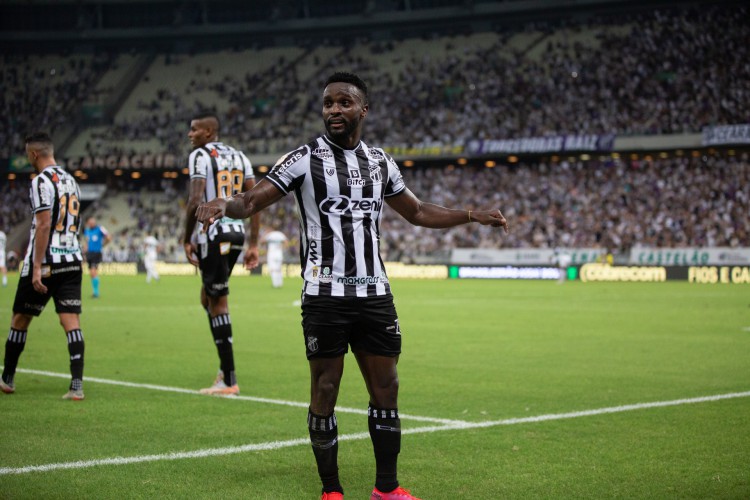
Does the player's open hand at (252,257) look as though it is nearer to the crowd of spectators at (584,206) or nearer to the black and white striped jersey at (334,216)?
the black and white striped jersey at (334,216)

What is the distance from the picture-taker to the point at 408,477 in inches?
247

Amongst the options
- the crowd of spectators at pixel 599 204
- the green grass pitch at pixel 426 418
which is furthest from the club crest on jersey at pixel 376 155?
the crowd of spectators at pixel 599 204

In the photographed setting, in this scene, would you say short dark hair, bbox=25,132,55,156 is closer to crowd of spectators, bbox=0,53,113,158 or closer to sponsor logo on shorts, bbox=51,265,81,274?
sponsor logo on shorts, bbox=51,265,81,274

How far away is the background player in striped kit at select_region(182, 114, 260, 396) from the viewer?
998cm

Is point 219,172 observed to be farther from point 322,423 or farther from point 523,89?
point 523,89

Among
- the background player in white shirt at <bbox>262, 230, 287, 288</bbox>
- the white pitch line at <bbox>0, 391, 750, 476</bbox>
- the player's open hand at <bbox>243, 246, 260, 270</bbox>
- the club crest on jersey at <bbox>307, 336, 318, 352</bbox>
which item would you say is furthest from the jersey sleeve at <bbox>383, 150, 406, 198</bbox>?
the background player in white shirt at <bbox>262, 230, 287, 288</bbox>

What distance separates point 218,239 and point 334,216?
4640 millimetres

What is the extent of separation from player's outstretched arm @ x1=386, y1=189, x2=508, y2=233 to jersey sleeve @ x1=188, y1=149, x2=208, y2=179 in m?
4.24

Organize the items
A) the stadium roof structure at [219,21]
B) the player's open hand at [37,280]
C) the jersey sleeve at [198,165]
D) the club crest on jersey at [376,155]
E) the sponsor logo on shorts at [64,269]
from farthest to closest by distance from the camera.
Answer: the stadium roof structure at [219,21] → the jersey sleeve at [198,165] → the sponsor logo on shorts at [64,269] → the player's open hand at [37,280] → the club crest on jersey at [376,155]

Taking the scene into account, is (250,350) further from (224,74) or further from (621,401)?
(224,74)

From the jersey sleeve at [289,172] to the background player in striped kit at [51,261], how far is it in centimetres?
475

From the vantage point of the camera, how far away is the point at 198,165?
393 inches

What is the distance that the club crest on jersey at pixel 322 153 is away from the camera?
18.4 ft

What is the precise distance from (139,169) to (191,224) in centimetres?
5809
